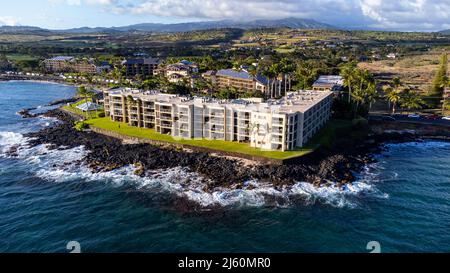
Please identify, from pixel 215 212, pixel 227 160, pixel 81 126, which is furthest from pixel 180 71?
pixel 215 212

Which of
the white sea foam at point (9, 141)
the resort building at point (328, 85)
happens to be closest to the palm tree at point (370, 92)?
the resort building at point (328, 85)

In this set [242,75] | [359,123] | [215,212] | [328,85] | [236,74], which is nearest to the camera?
[215,212]

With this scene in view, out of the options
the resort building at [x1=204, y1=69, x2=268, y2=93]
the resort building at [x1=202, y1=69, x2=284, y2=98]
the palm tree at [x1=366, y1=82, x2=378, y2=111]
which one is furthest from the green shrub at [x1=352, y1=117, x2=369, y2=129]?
the resort building at [x1=204, y1=69, x2=268, y2=93]

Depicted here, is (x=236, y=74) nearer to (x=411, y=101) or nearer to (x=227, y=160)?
(x=411, y=101)

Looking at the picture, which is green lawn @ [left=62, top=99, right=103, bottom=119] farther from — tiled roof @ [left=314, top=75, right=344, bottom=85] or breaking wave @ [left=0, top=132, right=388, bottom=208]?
tiled roof @ [left=314, top=75, right=344, bottom=85]

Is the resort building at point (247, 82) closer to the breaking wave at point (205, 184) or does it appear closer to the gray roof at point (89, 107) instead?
the gray roof at point (89, 107)
